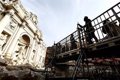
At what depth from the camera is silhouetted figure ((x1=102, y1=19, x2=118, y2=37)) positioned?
5559 millimetres

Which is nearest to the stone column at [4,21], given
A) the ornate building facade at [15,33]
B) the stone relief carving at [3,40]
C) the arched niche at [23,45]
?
the ornate building facade at [15,33]

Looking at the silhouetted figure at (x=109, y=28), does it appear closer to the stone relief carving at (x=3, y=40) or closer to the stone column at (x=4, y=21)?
the stone column at (x=4, y=21)

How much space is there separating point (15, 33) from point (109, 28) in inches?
686

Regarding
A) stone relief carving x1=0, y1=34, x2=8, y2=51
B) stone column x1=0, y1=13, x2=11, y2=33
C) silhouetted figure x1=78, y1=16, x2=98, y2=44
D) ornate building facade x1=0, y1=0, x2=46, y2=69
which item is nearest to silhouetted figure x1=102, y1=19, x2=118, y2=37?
silhouetted figure x1=78, y1=16, x2=98, y2=44

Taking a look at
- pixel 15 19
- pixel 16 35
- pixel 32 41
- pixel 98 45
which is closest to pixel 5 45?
pixel 16 35

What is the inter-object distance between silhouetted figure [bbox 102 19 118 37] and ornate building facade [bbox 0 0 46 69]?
13516 millimetres

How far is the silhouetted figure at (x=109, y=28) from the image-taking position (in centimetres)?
556

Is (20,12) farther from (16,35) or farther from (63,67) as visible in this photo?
(63,67)

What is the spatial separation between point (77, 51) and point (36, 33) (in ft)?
69.5

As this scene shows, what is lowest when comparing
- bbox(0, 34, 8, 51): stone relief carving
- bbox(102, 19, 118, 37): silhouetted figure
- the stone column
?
bbox(102, 19, 118, 37): silhouetted figure

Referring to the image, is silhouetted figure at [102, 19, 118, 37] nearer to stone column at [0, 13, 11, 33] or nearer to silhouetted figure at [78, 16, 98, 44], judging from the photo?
silhouetted figure at [78, 16, 98, 44]

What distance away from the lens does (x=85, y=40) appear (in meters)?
6.88

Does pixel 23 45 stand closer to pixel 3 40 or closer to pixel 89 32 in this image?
pixel 3 40

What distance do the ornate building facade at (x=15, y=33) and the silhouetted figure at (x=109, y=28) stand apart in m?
13.5
